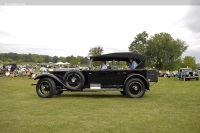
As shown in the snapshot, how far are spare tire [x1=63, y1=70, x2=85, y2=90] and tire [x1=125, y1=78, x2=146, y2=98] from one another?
73.9 inches

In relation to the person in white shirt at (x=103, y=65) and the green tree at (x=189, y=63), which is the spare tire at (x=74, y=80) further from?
the green tree at (x=189, y=63)

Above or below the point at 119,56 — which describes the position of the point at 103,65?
below

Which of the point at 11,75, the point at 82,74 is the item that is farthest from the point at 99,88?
the point at 11,75

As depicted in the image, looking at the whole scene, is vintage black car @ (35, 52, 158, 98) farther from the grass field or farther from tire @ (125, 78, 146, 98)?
the grass field

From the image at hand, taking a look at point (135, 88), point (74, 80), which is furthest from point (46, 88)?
point (135, 88)

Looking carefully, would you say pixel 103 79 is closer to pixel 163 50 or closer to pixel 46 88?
pixel 46 88

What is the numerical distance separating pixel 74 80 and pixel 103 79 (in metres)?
1.23

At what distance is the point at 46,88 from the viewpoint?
10508 millimetres

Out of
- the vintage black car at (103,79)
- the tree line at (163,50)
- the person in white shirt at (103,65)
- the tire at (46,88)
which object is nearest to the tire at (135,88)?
the vintage black car at (103,79)

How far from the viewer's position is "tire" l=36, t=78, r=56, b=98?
33.9 feet

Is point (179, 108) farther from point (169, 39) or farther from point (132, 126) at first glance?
point (169, 39)

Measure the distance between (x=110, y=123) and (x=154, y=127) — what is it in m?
0.98

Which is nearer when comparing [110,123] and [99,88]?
[110,123]

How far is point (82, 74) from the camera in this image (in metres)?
10.4
